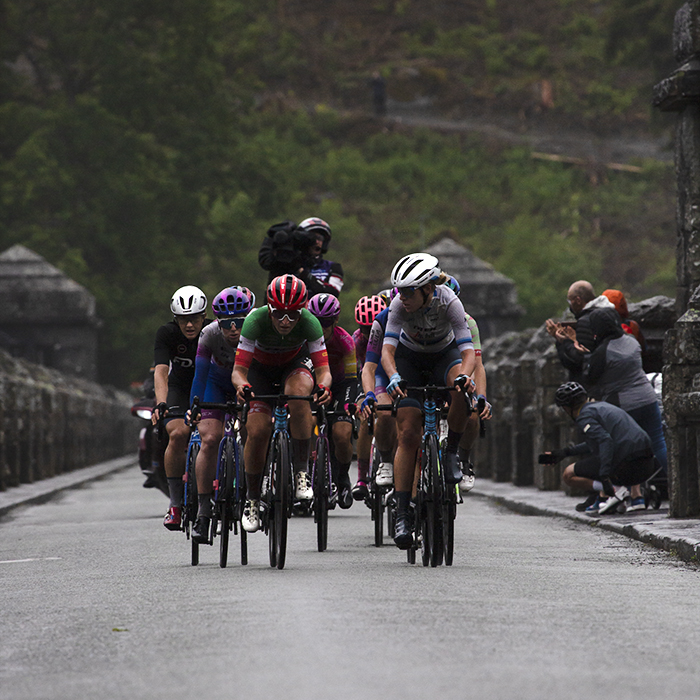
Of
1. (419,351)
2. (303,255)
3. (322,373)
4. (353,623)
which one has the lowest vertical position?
(353,623)

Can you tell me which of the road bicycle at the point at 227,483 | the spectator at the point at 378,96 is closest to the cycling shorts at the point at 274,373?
the road bicycle at the point at 227,483

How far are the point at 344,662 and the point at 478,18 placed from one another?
133356mm

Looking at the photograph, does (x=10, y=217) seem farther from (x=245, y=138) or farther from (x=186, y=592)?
(x=186, y=592)

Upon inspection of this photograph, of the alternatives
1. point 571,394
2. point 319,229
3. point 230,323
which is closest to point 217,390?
point 230,323

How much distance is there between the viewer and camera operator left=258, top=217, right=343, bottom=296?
50.8ft

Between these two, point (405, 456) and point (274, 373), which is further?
point (274, 373)

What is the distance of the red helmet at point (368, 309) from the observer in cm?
1388

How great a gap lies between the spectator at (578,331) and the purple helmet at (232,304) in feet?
17.5

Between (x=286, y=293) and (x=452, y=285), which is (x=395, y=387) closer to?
(x=286, y=293)

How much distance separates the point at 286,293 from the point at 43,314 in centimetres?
4725

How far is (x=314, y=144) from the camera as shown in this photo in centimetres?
11400

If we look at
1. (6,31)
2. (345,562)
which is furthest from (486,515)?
(6,31)

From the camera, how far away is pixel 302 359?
11812mm

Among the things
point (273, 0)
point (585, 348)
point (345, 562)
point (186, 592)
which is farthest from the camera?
point (273, 0)
